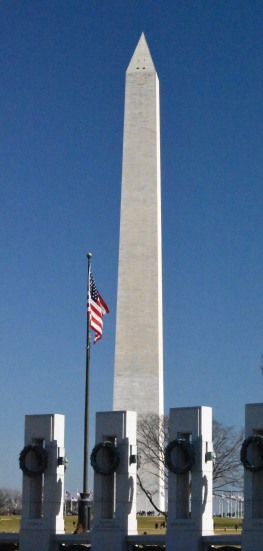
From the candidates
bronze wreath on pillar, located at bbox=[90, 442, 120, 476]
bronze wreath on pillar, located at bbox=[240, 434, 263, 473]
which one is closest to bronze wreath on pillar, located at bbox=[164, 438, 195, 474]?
bronze wreath on pillar, located at bbox=[240, 434, 263, 473]

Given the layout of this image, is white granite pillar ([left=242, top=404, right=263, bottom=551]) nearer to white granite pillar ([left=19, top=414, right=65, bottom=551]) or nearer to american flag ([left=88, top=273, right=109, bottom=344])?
white granite pillar ([left=19, top=414, right=65, bottom=551])

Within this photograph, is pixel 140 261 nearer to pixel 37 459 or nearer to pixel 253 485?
pixel 37 459

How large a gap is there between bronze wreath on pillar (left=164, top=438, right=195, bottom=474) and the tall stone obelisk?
1708 inches

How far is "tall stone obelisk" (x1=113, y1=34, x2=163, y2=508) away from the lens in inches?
3300

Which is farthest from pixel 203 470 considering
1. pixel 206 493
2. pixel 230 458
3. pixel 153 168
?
pixel 153 168

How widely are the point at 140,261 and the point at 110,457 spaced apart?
144 feet

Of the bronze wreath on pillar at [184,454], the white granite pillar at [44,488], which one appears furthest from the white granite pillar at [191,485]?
the white granite pillar at [44,488]

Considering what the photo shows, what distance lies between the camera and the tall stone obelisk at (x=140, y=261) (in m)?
83.8

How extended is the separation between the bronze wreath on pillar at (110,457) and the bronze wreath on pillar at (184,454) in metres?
1.88

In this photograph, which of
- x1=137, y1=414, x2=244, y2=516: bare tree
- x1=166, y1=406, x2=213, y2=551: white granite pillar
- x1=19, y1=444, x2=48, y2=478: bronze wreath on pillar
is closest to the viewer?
x1=166, y1=406, x2=213, y2=551: white granite pillar

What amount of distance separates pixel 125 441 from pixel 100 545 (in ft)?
11.2

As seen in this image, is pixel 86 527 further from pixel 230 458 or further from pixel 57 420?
pixel 230 458

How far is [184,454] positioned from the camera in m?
39.8

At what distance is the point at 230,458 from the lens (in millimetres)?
81500
